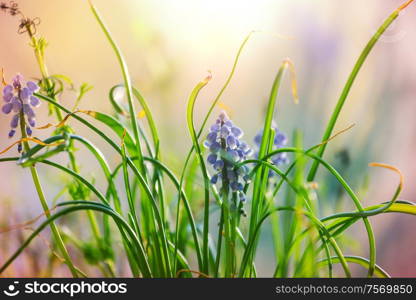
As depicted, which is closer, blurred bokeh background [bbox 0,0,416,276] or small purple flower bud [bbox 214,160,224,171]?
small purple flower bud [bbox 214,160,224,171]

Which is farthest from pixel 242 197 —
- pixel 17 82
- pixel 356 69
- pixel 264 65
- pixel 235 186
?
pixel 264 65

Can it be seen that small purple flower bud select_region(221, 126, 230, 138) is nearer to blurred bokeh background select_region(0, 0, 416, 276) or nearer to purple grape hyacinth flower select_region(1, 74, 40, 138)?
purple grape hyacinth flower select_region(1, 74, 40, 138)

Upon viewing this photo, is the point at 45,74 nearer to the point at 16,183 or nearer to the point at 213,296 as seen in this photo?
the point at 213,296

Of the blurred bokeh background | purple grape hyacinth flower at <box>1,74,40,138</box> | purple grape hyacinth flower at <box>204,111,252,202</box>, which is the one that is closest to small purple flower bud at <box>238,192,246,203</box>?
purple grape hyacinth flower at <box>204,111,252,202</box>

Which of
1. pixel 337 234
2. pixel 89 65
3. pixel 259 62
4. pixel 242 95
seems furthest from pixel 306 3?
pixel 337 234

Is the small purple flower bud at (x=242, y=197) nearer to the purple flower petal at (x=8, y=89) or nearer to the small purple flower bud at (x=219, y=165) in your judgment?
the small purple flower bud at (x=219, y=165)

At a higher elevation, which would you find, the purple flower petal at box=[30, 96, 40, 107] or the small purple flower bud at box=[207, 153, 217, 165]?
the purple flower petal at box=[30, 96, 40, 107]

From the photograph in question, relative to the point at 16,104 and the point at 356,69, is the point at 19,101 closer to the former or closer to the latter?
the point at 16,104

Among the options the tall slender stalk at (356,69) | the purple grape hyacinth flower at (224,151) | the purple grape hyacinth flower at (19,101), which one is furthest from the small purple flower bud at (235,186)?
the purple grape hyacinth flower at (19,101)
